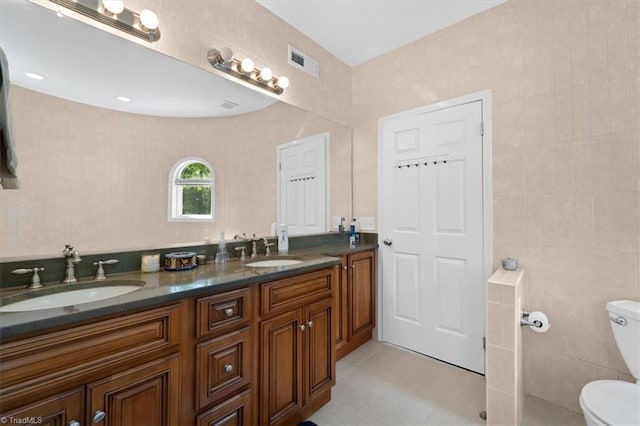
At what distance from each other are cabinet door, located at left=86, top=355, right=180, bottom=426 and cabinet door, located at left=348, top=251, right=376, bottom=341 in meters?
1.50

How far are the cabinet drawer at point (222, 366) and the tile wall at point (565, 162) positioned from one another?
1.79m

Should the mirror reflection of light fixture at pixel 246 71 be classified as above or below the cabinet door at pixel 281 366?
above

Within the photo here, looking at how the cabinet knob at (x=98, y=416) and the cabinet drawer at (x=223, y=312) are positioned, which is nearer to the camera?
the cabinet knob at (x=98, y=416)

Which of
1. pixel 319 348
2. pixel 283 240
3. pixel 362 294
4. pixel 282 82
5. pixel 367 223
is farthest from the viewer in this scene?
pixel 367 223

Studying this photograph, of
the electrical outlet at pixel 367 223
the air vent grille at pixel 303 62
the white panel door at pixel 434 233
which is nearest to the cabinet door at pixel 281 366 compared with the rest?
the white panel door at pixel 434 233

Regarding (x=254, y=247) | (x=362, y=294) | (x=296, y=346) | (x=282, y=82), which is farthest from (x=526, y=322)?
(x=282, y=82)

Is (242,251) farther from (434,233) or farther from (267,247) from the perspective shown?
(434,233)

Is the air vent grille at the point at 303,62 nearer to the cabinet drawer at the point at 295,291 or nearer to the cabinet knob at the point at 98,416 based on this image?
the cabinet drawer at the point at 295,291

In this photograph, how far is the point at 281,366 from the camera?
56.2 inches

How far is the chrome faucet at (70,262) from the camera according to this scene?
1199 mm

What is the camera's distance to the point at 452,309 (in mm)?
2189

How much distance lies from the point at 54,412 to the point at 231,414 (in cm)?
65

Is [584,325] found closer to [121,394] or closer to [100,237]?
[121,394]

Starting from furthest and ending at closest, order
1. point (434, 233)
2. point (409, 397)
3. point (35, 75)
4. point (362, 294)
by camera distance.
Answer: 1. point (362, 294)
2. point (434, 233)
3. point (409, 397)
4. point (35, 75)
